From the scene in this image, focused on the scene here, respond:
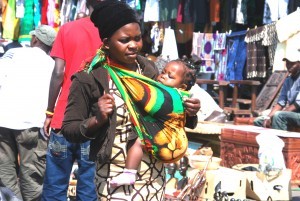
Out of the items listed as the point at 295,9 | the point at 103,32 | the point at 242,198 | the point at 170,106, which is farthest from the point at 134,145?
the point at 295,9

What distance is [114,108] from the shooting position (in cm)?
310

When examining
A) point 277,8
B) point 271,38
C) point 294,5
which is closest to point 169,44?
point 271,38

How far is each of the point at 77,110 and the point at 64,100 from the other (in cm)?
168

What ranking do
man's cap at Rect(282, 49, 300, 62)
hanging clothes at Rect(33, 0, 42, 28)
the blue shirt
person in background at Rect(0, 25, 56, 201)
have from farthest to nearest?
hanging clothes at Rect(33, 0, 42, 28) < man's cap at Rect(282, 49, 300, 62) < the blue shirt < person in background at Rect(0, 25, 56, 201)

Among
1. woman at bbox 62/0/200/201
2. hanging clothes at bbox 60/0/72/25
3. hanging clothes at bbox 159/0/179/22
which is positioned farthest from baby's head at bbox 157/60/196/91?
hanging clothes at bbox 60/0/72/25

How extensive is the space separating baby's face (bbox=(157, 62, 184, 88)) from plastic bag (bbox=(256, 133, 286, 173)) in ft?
9.75

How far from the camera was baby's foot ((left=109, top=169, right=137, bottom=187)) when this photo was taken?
315 cm

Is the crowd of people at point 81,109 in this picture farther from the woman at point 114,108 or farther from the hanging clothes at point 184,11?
the hanging clothes at point 184,11

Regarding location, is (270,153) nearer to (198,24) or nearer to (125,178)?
(125,178)

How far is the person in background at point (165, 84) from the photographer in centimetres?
316

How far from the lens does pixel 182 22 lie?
12898 mm

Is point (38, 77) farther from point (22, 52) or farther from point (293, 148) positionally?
point (293, 148)

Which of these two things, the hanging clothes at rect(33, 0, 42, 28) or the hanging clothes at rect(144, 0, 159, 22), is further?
the hanging clothes at rect(33, 0, 42, 28)

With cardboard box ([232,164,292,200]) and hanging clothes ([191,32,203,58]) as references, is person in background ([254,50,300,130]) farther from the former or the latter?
hanging clothes ([191,32,203,58])
